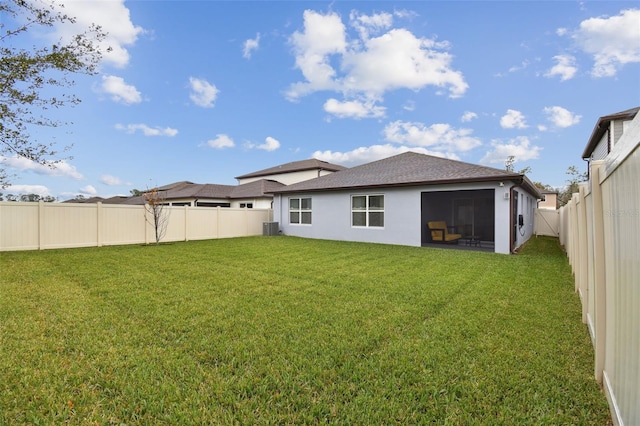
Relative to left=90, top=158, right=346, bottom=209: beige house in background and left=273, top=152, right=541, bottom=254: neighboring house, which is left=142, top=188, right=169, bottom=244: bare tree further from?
left=90, top=158, right=346, bottom=209: beige house in background

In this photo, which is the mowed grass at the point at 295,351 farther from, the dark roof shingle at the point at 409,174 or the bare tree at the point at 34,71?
the bare tree at the point at 34,71

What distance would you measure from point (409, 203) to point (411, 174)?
1390mm

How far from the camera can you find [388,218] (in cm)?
1273

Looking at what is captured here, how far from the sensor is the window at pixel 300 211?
15.9m

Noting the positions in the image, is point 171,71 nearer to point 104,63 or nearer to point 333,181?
point 104,63

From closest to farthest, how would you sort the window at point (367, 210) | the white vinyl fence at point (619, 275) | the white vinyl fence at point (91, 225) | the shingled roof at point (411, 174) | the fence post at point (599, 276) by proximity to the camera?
the white vinyl fence at point (619, 275) < the fence post at point (599, 276) < the white vinyl fence at point (91, 225) < the shingled roof at point (411, 174) < the window at point (367, 210)

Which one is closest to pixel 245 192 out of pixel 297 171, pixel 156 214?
pixel 297 171

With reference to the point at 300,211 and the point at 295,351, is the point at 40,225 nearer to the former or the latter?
the point at 300,211

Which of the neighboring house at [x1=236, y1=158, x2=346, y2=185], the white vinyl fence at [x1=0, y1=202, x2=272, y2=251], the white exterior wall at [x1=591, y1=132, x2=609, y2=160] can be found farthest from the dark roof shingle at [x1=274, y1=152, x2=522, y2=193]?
the neighboring house at [x1=236, y1=158, x2=346, y2=185]

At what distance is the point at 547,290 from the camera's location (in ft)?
17.6

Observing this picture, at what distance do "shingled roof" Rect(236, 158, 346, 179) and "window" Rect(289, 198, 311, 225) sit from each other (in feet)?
47.4

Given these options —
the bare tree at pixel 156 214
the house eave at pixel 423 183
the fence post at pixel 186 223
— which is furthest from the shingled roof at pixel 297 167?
the bare tree at pixel 156 214

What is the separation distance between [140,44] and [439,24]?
35.2 feet

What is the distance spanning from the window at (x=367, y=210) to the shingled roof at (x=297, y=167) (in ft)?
56.5
